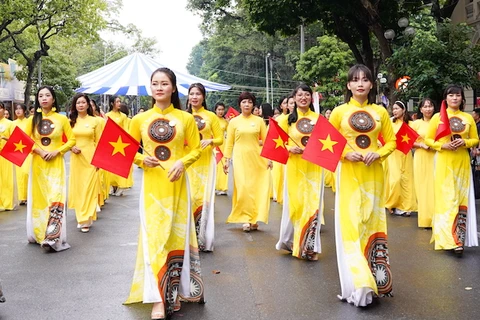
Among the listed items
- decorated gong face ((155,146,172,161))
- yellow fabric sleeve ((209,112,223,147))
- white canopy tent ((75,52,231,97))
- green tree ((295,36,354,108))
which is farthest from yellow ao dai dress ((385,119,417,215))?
green tree ((295,36,354,108))

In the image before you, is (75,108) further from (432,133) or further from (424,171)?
(424,171)

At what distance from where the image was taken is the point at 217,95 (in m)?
67.8

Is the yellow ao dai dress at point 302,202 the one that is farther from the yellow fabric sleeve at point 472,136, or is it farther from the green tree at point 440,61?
the green tree at point 440,61

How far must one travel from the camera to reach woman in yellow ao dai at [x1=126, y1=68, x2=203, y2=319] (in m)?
4.55

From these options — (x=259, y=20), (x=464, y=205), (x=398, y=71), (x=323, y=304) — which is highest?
(x=259, y=20)

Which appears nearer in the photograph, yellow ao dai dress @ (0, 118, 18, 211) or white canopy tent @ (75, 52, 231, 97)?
yellow ao dai dress @ (0, 118, 18, 211)

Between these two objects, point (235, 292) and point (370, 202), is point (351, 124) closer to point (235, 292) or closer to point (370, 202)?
point (370, 202)

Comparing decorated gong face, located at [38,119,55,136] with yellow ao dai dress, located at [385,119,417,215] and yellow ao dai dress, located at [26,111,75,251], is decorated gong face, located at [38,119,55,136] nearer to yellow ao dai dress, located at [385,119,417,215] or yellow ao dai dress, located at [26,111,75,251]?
yellow ao dai dress, located at [26,111,75,251]

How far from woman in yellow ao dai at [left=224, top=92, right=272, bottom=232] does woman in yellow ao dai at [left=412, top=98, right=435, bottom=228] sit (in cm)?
218

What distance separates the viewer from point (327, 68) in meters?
28.3

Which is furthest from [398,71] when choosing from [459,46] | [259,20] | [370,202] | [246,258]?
[370,202]

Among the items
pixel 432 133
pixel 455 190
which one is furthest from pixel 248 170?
pixel 455 190

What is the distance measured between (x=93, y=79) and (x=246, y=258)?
36.2 ft

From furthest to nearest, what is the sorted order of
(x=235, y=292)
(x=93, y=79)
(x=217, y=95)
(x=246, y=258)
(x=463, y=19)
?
Answer: (x=217, y=95) < (x=463, y=19) < (x=93, y=79) < (x=246, y=258) < (x=235, y=292)
